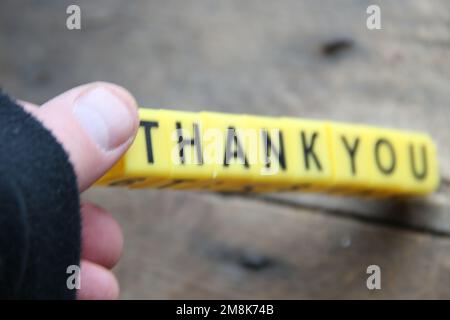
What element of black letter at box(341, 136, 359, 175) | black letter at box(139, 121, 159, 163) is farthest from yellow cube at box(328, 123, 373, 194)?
black letter at box(139, 121, 159, 163)

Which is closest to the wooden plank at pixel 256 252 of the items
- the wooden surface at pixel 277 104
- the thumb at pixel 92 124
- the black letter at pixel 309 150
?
the wooden surface at pixel 277 104

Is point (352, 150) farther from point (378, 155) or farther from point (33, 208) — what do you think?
point (33, 208)

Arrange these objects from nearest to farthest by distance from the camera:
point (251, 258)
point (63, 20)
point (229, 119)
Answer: point (229, 119) → point (251, 258) → point (63, 20)

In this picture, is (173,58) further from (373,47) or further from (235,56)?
(373,47)

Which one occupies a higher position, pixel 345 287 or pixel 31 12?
pixel 31 12

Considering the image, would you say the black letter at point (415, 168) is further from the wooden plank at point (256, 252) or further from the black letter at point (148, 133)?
the black letter at point (148, 133)

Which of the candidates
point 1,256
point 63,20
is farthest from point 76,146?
point 63,20
